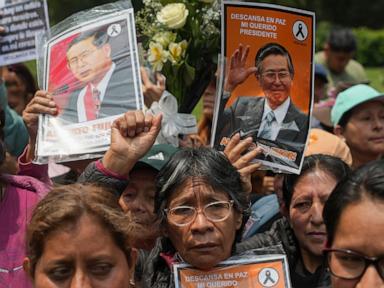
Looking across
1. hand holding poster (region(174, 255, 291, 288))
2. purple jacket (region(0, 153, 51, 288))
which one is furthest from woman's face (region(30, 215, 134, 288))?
purple jacket (region(0, 153, 51, 288))

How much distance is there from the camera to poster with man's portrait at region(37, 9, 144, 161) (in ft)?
13.1

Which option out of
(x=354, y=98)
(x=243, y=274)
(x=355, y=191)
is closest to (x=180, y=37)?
(x=243, y=274)

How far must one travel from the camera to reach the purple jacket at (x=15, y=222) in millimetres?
3572

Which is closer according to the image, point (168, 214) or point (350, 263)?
point (350, 263)

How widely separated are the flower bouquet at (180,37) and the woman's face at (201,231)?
1.14 meters

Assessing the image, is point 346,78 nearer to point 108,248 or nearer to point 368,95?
point 368,95

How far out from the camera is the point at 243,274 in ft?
11.2

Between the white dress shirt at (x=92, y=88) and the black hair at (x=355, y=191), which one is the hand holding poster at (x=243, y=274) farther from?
the white dress shirt at (x=92, y=88)

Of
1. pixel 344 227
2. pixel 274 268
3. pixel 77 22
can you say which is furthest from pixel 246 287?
pixel 77 22

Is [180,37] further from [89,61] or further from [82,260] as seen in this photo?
[82,260]

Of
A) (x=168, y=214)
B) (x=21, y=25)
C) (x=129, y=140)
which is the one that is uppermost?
(x=21, y=25)

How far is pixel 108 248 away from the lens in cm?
307

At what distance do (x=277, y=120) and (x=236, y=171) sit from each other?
44 cm

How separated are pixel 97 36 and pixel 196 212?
0.98m
